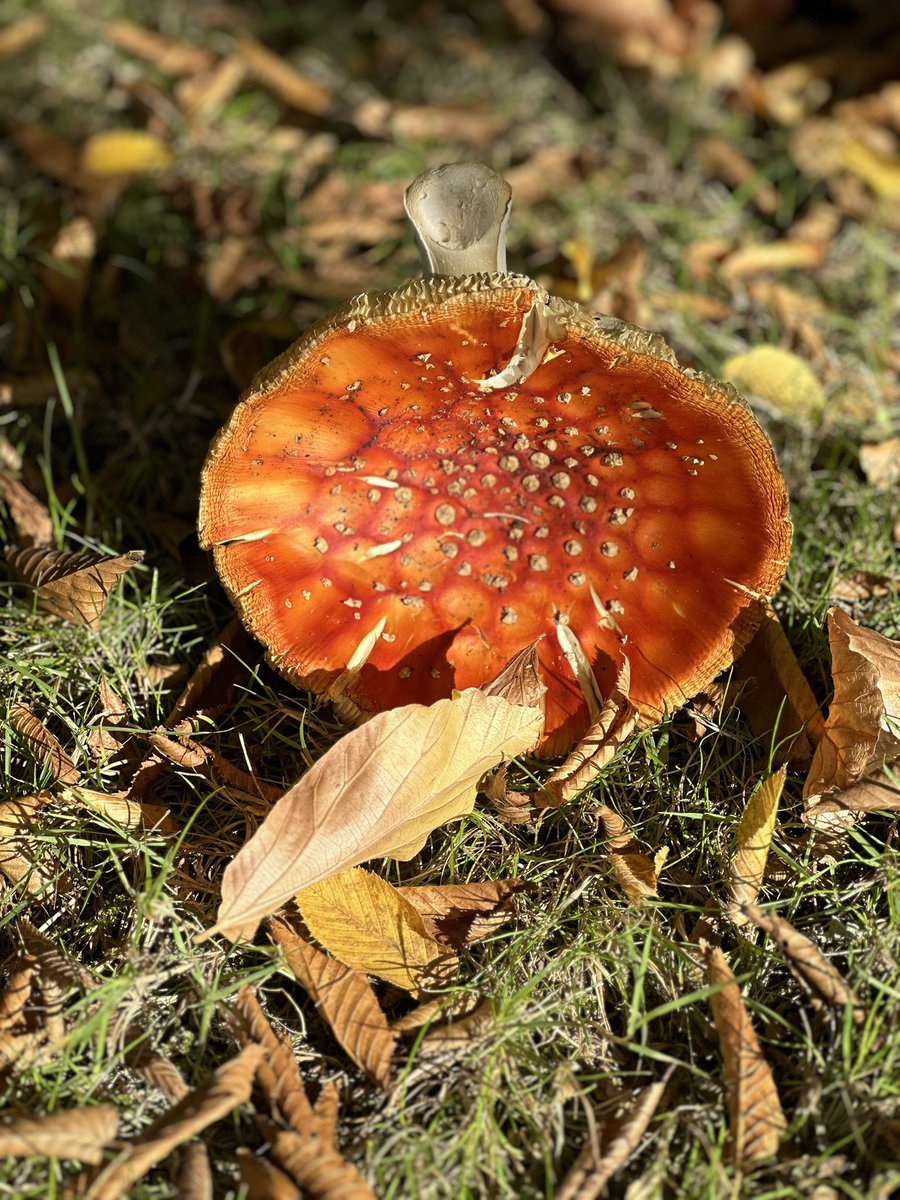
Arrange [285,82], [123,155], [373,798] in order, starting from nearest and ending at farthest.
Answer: [373,798]
[123,155]
[285,82]

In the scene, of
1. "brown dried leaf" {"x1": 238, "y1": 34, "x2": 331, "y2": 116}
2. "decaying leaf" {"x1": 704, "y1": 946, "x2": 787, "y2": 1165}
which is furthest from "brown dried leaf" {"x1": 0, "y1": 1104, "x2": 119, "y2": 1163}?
"brown dried leaf" {"x1": 238, "y1": 34, "x2": 331, "y2": 116}

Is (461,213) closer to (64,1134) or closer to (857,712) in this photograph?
(857,712)

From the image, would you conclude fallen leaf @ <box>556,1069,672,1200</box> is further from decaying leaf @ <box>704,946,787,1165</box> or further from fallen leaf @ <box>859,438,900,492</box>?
fallen leaf @ <box>859,438,900,492</box>

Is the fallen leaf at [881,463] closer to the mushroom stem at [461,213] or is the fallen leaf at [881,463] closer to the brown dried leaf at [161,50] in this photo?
the mushroom stem at [461,213]

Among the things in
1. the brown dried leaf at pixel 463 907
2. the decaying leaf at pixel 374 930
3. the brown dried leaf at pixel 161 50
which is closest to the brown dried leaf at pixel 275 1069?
the decaying leaf at pixel 374 930

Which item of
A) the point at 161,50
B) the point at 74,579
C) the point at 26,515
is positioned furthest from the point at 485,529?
the point at 161,50

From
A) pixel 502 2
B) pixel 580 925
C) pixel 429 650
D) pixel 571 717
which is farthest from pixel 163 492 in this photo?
pixel 502 2
